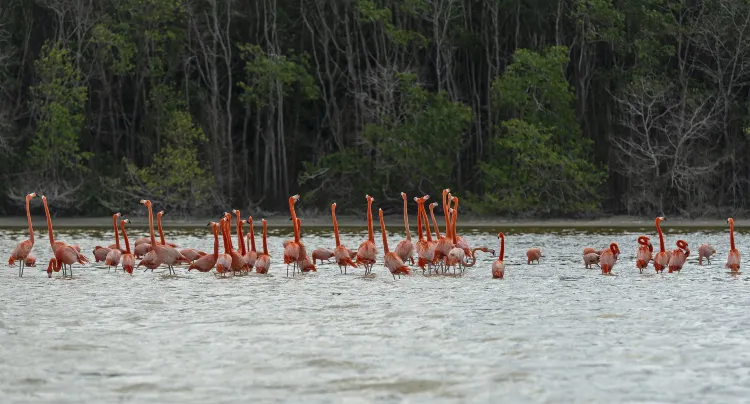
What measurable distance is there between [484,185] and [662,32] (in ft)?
25.5

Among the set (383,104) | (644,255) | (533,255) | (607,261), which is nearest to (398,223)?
(383,104)

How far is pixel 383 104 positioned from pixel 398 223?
15.3 ft

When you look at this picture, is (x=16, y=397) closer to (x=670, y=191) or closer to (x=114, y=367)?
(x=114, y=367)

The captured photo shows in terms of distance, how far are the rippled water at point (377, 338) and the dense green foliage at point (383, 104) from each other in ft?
78.0

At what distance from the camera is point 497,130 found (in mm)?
44031

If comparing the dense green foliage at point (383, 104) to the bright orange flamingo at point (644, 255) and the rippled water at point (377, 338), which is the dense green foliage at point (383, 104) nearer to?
the bright orange flamingo at point (644, 255)

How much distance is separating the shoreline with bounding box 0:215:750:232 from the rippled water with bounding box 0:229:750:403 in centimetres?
1976

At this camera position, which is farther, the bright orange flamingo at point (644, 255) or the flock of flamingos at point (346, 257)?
the bright orange flamingo at point (644, 255)

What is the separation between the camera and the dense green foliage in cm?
4216

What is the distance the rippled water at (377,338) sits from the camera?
361 inches

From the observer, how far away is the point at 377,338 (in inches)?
459

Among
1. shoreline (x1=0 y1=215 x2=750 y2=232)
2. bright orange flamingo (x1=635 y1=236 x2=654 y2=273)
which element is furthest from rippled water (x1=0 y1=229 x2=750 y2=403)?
shoreline (x1=0 y1=215 x2=750 y2=232)

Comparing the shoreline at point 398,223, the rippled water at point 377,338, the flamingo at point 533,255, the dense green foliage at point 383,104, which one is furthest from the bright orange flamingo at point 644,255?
the dense green foliage at point 383,104

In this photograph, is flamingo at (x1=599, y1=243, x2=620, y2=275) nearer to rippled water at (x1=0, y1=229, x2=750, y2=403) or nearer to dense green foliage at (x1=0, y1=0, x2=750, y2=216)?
rippled water at (x1=0, y1=229, x2=750, y2=403)
